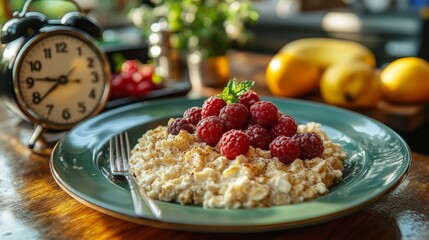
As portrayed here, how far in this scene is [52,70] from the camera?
1.19m

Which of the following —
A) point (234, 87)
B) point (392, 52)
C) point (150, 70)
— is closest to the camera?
point (234, 87)

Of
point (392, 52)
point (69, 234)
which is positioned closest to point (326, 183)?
point (69, 234)

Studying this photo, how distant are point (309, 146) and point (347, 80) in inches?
27.3

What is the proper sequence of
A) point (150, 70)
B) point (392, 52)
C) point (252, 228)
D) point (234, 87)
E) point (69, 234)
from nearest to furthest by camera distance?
point (252, 228)
point (69, 234)
point (234, 87)
point (150, 70)
point (392, 52)

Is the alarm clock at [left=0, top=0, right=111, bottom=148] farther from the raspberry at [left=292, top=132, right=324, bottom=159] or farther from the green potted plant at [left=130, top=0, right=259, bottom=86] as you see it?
the raspberry at [left=292, top=132, right=324, bottom=159]

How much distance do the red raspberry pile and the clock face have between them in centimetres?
39

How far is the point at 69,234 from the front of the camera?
0.74 m

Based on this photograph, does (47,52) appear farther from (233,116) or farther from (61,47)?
(233,116)

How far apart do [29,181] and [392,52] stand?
295 cm

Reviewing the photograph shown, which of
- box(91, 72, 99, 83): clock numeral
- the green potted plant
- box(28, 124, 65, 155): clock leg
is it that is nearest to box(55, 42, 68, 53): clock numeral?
box(91, 72, 99, 83): clock numeral

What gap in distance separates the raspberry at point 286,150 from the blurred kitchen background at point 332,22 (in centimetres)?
184

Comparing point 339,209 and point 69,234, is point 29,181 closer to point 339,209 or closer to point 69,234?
point 69,234

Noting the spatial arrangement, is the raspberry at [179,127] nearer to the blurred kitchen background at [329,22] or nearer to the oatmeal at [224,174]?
the oatmeal at [224,174]

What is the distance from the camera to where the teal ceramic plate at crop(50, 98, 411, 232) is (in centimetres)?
64
